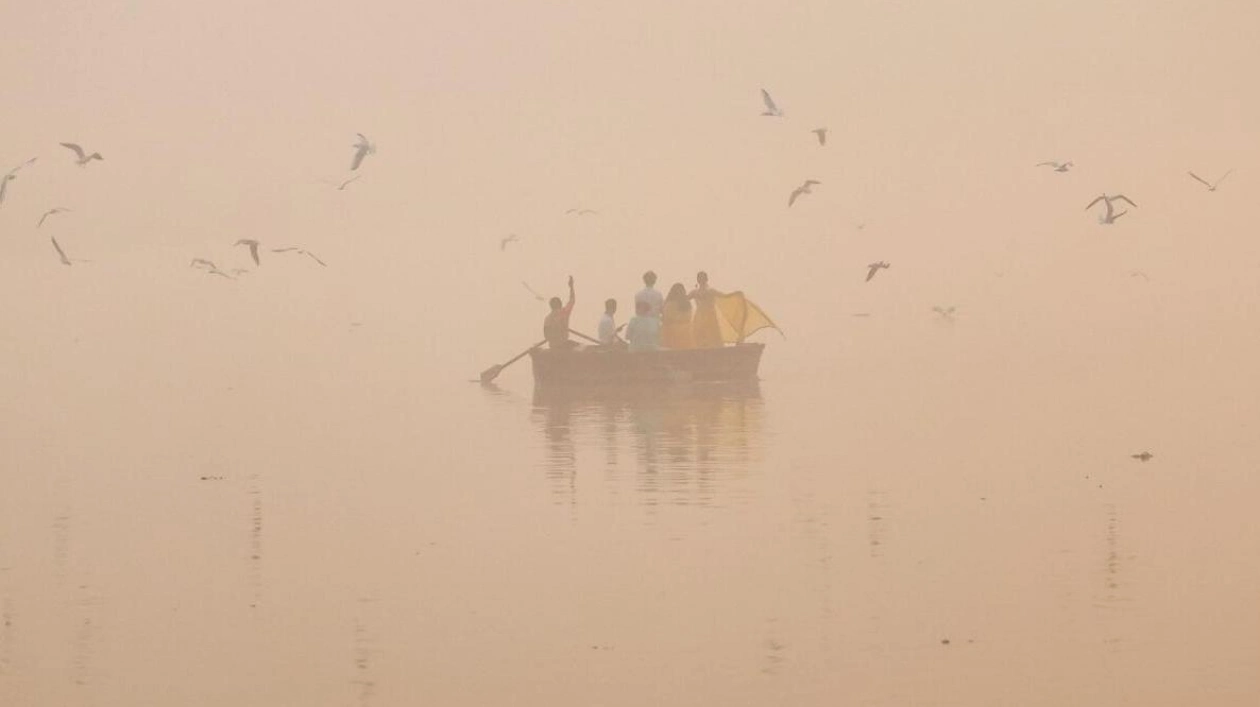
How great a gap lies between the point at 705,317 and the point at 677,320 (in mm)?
153

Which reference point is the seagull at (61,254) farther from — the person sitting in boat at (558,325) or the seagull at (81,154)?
the person sitting in boat at (558,325)

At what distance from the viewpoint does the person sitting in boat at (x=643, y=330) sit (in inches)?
397

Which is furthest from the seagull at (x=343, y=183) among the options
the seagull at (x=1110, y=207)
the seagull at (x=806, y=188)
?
the seagull at (x=1110, y=207)

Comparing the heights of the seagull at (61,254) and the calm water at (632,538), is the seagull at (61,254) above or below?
above

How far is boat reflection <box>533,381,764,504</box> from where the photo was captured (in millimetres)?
7699

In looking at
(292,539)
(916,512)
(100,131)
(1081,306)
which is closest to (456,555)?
(292,539)

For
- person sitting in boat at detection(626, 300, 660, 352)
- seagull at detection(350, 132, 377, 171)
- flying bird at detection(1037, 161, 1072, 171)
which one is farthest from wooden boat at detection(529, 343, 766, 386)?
flying bird at detection(1037, 161, 1072, 171)

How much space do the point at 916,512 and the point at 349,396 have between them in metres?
4.21

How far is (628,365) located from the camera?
10.5 meters

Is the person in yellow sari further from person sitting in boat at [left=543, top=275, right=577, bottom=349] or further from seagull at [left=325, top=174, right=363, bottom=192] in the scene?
seagull at [left=325, top=174, right=363, bottom=192]

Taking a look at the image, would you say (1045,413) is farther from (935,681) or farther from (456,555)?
(935,681)

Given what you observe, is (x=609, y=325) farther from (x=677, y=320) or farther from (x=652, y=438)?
(x=652, y=438)

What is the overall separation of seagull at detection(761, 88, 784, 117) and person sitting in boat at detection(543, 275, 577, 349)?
5.68 feet

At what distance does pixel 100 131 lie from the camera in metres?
8.44
